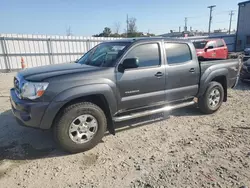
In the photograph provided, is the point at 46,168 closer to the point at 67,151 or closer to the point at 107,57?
the point at 67,151

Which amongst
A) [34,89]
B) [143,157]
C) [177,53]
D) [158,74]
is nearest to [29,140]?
[34,89]

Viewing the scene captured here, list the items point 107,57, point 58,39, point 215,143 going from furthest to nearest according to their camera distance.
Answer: point 58,39 < point 107,57 < point 215,143

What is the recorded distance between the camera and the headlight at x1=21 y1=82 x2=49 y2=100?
2.97m

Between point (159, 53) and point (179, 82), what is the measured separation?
799 millimetres

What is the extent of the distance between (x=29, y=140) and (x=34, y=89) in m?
1.32

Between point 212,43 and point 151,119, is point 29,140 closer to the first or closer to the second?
point 151,119

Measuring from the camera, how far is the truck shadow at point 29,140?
3.33m

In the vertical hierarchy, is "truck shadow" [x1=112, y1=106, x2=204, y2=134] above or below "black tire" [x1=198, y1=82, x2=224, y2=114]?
below

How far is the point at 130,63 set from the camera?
137 inches

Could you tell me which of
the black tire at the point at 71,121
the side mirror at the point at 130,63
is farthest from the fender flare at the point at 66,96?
the side mirror at the point at 130,63

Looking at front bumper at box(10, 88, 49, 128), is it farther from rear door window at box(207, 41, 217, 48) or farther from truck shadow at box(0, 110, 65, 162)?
rear door window at box(207, 41, 217, 48)

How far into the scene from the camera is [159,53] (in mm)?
4078

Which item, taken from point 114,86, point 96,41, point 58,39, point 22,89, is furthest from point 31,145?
point 96,41

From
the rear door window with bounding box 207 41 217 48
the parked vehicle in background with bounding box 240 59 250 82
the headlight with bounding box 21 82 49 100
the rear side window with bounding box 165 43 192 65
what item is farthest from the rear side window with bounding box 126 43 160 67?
the rear door window with bounding box 207 41 217 48
